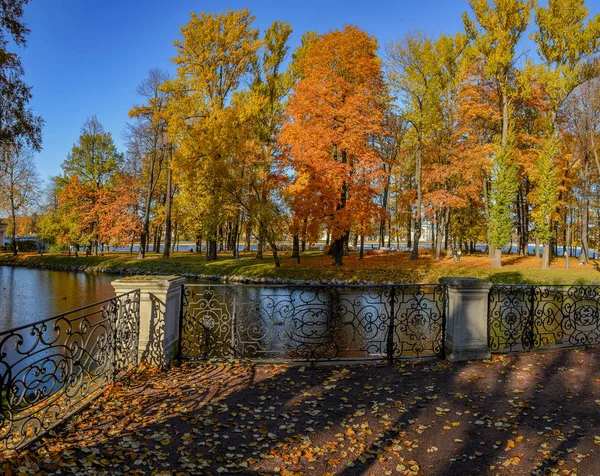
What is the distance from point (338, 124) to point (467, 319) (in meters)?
17.8

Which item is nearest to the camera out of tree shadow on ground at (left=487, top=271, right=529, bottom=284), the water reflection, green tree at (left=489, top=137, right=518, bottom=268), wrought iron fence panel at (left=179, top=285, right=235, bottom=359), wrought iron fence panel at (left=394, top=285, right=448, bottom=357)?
wrought iron fence panel at (left=179, top=285, right=235, bottom=359)

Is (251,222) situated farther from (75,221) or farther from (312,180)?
(75,221)

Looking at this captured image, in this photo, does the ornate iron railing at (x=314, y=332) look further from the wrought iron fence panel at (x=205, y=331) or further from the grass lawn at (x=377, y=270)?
the grass lawn at (x=377, y=270)

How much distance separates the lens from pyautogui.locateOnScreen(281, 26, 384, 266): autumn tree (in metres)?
21.9

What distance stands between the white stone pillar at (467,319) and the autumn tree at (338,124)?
15.8m

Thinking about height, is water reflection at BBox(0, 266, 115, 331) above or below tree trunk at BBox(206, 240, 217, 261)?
below

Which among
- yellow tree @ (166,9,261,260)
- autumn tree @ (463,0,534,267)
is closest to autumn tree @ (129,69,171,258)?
yellow tree @ (166,9,261,260)

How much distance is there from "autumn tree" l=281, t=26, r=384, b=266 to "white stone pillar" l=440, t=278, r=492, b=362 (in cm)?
1578

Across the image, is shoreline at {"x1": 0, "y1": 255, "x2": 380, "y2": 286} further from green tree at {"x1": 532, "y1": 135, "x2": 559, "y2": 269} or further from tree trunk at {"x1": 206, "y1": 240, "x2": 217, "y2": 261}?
green tree at {"x1": 532, "y1": 135, "x2": 559, "y2": 269}

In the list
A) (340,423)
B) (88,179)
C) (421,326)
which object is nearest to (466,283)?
(340,423)

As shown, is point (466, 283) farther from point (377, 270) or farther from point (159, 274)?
point (159, 274)

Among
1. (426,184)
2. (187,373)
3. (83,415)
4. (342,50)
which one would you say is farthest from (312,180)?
(83,415)

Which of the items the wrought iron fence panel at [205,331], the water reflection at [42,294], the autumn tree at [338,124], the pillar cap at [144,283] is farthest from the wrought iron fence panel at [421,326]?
the water reflection at [42,294]

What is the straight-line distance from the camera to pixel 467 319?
21.9 ft
